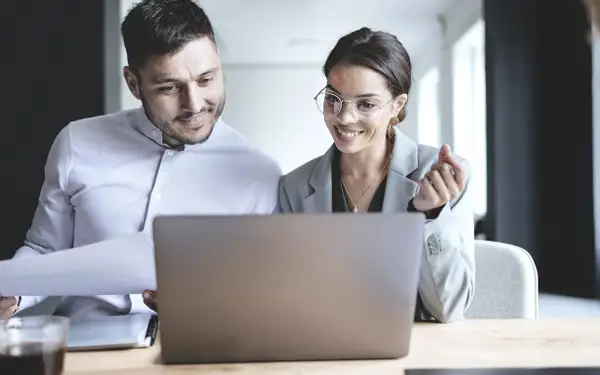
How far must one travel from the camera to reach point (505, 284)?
1.57 meters

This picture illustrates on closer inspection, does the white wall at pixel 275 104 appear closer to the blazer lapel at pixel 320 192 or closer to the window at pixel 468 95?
the window at pixel 468 95

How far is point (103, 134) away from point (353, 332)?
1.07 metres

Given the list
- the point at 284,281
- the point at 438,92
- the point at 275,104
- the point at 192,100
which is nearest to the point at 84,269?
the point at 284,281

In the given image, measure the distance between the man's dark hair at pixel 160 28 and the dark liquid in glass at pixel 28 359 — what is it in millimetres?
1026

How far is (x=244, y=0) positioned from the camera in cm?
632

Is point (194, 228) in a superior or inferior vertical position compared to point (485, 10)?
inferior

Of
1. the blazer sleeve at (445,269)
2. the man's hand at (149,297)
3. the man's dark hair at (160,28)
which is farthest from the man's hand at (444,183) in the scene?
the man's dark hair at (160,28)

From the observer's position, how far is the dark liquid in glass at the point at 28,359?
2.64 feet

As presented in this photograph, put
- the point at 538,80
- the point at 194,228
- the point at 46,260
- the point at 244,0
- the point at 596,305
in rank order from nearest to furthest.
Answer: the point at 194,228, the point at 46,260, the point at 596,305, the point at 538,80, the point at 244,0

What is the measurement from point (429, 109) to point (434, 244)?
5.97 m

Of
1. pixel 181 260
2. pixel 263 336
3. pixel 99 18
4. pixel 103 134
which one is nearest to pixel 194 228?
pixel 181 260

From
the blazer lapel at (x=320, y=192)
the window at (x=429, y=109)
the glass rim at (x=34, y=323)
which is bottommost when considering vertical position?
the glass rim at (x=34, y=323)

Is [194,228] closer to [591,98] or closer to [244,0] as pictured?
Result: [591,98]

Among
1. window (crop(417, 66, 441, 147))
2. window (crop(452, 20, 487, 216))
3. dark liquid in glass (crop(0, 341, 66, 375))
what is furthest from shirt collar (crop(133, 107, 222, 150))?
window (crop(417, 66, 441, 147))
